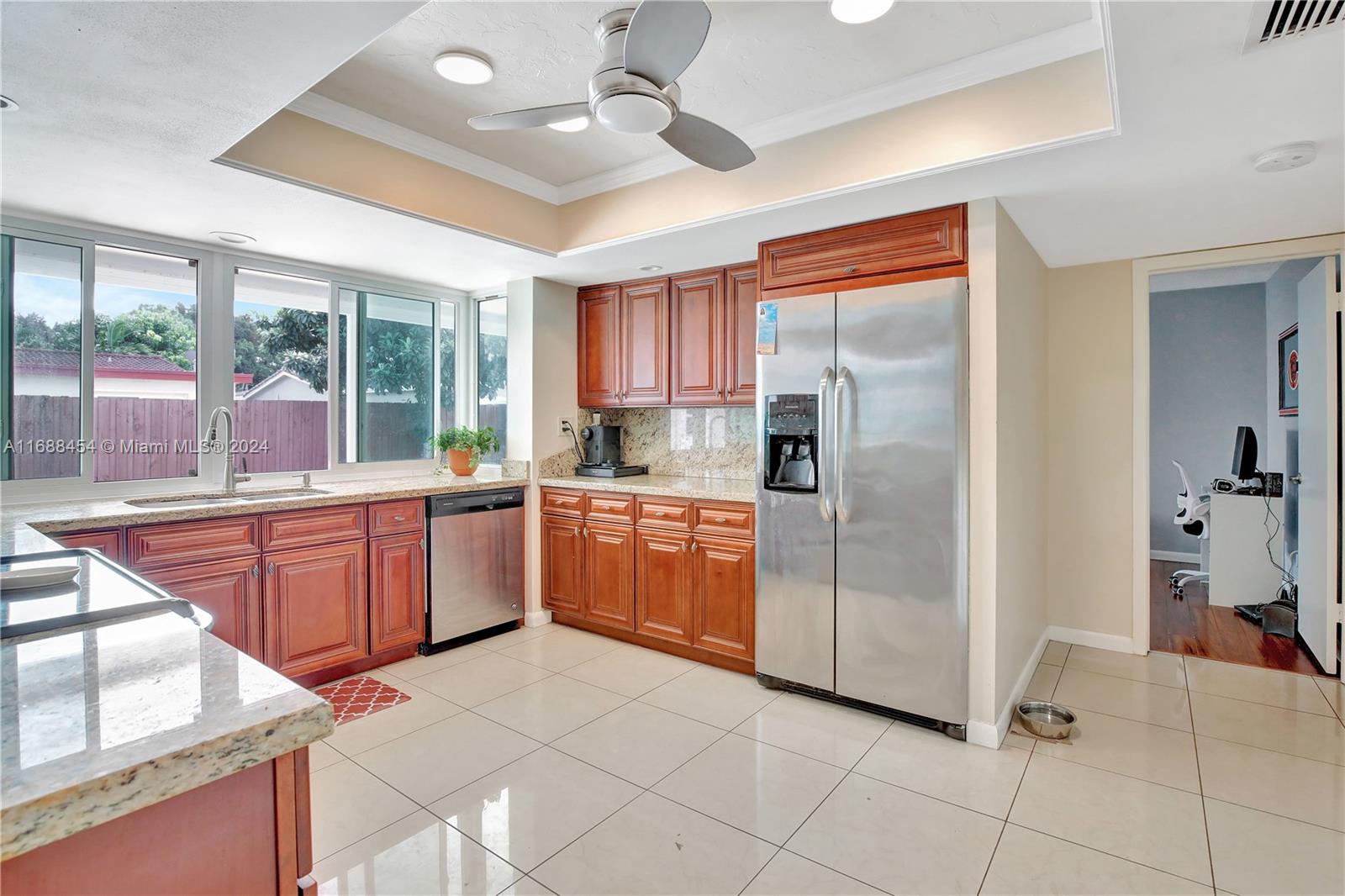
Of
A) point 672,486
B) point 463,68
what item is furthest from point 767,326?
point 463,68

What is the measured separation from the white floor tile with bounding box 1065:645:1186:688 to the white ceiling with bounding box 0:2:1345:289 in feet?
7.42

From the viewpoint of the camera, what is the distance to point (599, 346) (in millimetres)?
4465

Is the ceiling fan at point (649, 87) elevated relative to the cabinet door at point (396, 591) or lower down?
elevated

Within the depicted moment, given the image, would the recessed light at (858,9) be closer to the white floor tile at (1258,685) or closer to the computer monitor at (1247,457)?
the white floor tile at (1258,685)

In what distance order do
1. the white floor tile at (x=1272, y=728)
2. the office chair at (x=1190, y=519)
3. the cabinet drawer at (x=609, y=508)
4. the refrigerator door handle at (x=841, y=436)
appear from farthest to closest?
the office chair at (x=1190, y=519) → the cabinet drawer at (x=609, y=508) → the refrigerator door handle at (x=841, y=436) → the white floor tile at (x=1272, y=728)

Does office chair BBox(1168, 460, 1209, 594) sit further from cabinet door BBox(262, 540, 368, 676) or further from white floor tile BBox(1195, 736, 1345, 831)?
cabinet door BBox(262, 540, 368, 676)

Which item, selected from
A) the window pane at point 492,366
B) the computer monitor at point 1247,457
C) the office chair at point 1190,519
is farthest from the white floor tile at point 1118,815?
the computer monitor at point 1247,457

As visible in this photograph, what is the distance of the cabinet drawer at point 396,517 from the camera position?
11.4ft

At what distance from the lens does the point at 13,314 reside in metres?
2.92

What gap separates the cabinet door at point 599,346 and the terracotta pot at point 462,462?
85 cm

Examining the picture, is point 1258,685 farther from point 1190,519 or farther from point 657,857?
point 657,857

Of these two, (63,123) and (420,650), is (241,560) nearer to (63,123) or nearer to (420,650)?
(420,650)

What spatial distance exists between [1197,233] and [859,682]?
9.03 ft

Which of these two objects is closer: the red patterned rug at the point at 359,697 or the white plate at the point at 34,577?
the white plate at the point at 34,577
